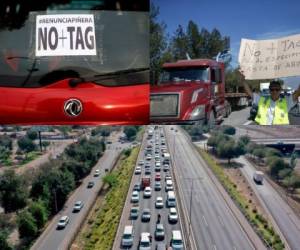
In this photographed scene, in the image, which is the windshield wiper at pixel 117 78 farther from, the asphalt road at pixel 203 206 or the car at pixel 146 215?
the car at pixel 146 215

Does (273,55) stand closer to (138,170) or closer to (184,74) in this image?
(184,74)

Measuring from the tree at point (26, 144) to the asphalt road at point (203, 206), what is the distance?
3.33ft

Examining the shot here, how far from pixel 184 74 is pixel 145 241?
1217 mm

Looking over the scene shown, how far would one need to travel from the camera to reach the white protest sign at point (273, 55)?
344cm

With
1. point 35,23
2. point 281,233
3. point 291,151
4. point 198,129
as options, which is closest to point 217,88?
point 198,129

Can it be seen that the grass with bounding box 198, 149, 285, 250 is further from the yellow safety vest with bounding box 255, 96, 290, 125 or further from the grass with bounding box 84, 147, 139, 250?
the grass with bounding box 84, 147, 139, 250

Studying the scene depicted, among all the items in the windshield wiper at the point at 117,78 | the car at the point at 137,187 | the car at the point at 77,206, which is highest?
the windshield wiper at the point at 117,78

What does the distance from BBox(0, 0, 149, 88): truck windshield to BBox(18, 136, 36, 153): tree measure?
404 millimetres

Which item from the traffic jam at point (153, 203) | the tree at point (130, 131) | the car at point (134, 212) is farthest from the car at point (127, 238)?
the tree at point (130, 131)

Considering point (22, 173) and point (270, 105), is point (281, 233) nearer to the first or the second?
point (270, 105)

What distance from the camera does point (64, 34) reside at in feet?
11.3

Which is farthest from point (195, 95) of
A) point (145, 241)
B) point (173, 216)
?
point (145, 241)

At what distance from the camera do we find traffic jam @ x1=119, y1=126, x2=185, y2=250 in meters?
3.31

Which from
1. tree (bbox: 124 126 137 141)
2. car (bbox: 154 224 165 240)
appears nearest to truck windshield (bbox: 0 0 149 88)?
tree (bbox: 124 126 137 141)
